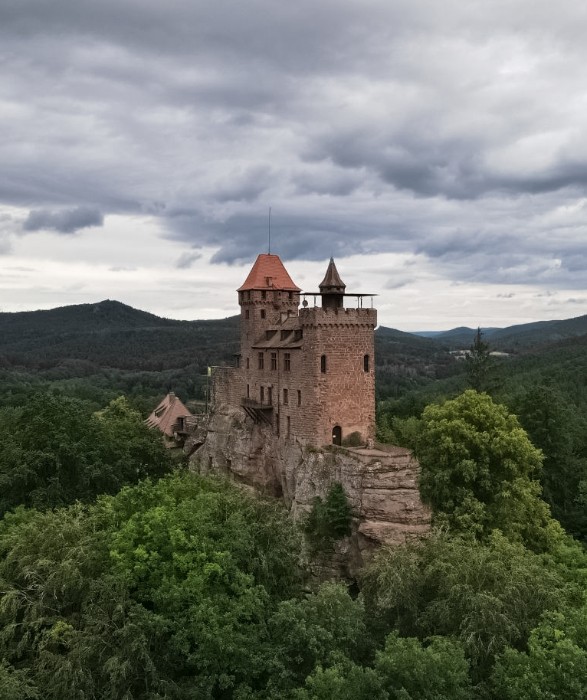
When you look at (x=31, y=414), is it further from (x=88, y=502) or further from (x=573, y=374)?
(x=573, y=374)

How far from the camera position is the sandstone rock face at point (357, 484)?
111 ft

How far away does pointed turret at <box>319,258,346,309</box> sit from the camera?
40906 millimetres

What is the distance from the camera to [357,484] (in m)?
35.2

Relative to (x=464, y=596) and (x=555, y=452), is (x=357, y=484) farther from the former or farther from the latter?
(x=555, y=452)

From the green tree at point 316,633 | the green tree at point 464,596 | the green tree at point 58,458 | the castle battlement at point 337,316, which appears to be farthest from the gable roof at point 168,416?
the green tree at point 316,633

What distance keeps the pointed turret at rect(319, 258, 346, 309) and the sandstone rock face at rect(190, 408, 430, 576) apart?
8843mm

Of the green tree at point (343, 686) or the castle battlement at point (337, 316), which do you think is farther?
the castle battlement at point (337, 316)

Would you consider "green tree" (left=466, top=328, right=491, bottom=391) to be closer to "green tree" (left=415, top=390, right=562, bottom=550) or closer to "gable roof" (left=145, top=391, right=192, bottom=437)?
"green tree" (left=415, top=390, right=562, bottom=550)

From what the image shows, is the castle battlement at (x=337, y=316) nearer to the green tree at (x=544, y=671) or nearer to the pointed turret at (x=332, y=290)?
the pointed turret at (x=332, y=290)

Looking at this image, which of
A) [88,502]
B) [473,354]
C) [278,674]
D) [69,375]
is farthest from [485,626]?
[69,375]

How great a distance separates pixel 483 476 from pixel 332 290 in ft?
46.2

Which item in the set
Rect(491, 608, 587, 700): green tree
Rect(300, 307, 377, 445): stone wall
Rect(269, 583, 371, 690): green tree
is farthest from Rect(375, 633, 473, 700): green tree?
Rect(300, 307, 377, 445): stone wall

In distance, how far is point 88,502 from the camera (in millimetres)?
38469

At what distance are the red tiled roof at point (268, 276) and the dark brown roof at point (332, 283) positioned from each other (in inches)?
282
